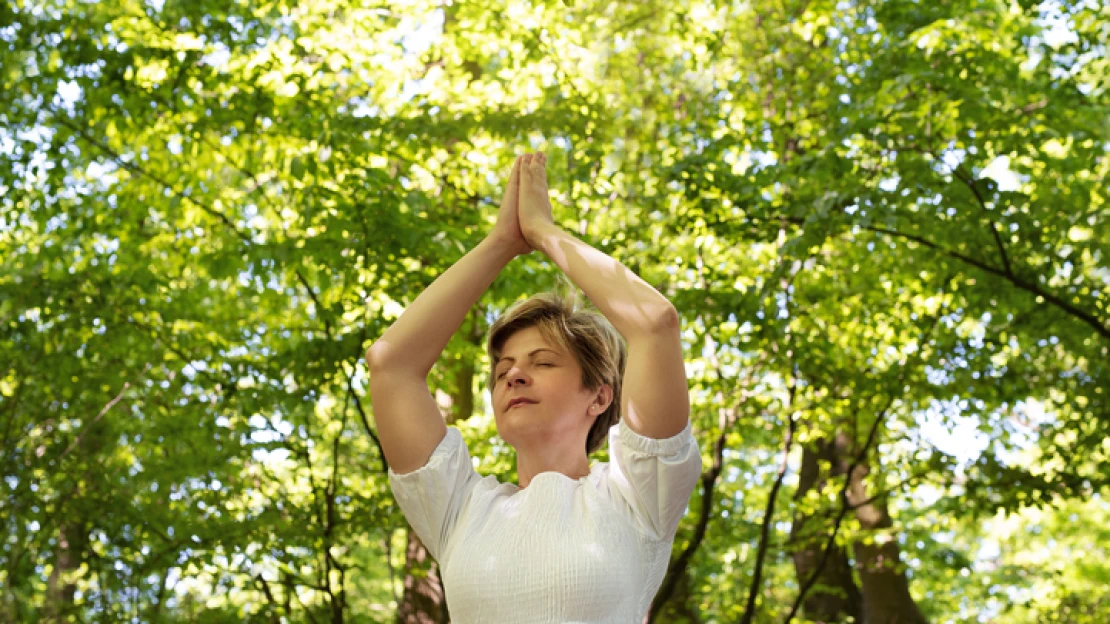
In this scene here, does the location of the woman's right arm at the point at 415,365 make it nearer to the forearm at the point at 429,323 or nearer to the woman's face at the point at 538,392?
the forearm at the point at 429,323

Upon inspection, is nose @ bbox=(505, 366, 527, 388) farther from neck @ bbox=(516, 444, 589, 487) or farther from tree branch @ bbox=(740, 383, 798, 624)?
tree branch @ bbox=(740, 383, 798, 624)

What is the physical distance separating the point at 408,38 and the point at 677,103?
2.43 meters

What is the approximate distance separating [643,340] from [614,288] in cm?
11

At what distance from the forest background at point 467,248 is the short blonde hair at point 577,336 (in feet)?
7.95

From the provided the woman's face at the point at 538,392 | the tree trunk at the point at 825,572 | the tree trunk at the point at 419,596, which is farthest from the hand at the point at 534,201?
the tree trunk at the point at 825,572

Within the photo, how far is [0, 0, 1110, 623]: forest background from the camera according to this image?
16.7 ft

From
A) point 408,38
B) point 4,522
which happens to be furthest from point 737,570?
point 4,522

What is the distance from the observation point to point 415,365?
1.94 m

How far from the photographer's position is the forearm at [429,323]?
1.92m

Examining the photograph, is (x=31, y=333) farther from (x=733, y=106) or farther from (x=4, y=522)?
(x=733, y=106)

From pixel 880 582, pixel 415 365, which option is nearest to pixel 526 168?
pixel 415 365

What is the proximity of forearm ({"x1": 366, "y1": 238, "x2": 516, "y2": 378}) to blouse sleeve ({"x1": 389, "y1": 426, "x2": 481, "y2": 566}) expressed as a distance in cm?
17

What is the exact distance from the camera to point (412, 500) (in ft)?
6.31

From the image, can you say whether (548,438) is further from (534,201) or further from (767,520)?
(767,520)
